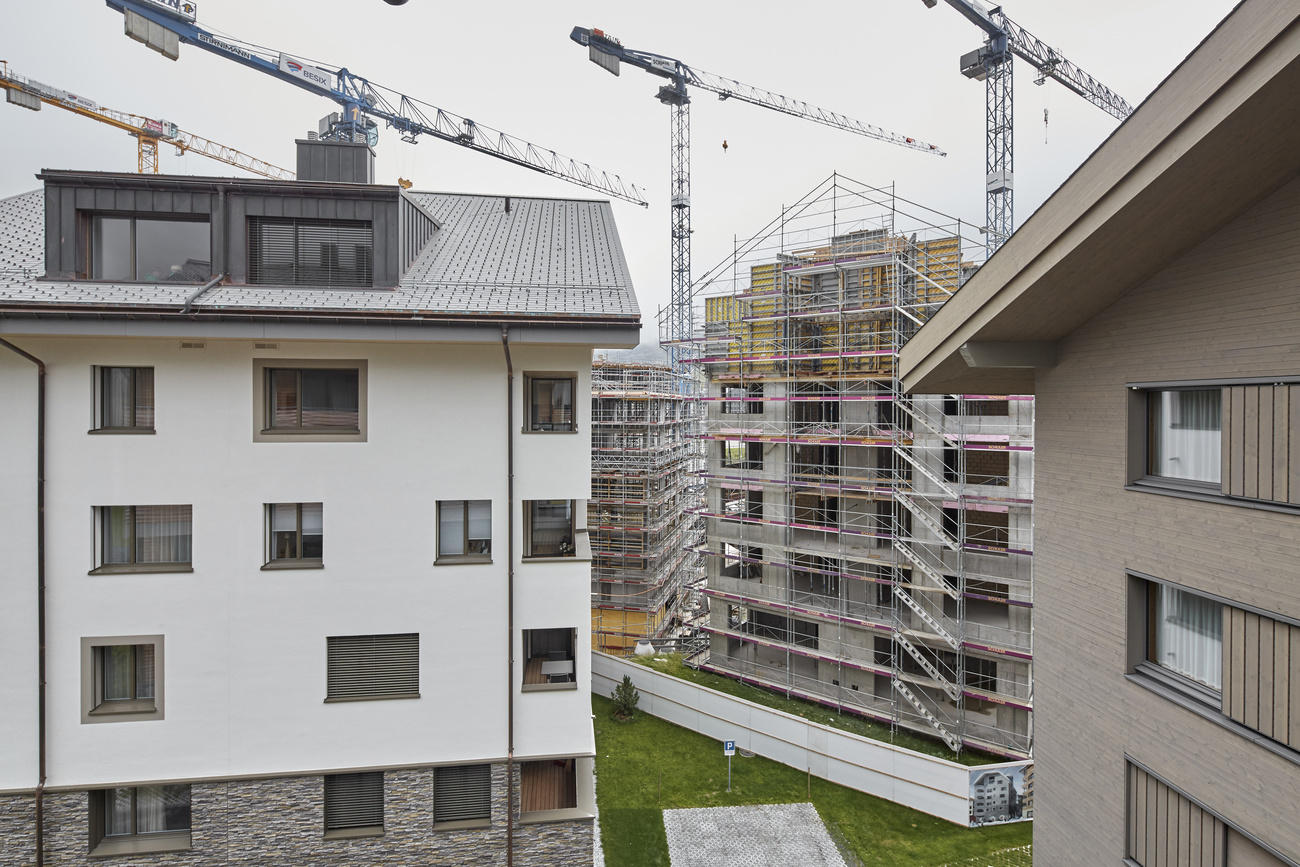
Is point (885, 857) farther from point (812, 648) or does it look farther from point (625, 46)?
point (625, 46)

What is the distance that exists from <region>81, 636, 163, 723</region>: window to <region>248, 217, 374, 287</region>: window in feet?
17.4

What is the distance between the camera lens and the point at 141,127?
51.7 metres

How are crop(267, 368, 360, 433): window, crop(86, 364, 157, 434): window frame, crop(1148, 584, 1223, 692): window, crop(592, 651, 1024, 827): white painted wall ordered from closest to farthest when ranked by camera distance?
crop(1148, 584, 1223, 692): window, crop(86, 364, 157, 434): window frame, crop(267, 368, 360, 433): window, crop(592, 651, 1024, 827): white painted wall

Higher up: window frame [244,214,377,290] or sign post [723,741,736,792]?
window frame [244,214,377,290]

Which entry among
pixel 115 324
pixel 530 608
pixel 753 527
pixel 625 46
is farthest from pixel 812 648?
pixel 625 46

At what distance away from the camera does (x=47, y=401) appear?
8.62 m

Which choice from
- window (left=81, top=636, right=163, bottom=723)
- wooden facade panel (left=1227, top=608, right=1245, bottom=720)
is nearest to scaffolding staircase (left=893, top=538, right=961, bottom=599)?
wooden facade panel (left=1227, top=608, right=1245, bottom=720)

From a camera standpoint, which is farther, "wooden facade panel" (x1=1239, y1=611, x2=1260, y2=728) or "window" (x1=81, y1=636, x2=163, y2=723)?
"window" (x1=81, y1=636, x2=163, y2=723)

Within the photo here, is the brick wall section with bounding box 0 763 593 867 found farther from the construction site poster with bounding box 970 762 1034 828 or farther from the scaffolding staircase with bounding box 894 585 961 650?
the scaffolding staircase with bounding box 894 585 961 650

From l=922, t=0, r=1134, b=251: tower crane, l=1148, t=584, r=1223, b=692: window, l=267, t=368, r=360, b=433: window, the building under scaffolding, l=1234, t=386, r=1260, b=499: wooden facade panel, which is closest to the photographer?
l=1234, t=386, r=1260, b=499: wooden facade panel

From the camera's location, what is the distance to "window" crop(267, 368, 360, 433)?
9.16 meters

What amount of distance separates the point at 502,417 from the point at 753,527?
13472 mm

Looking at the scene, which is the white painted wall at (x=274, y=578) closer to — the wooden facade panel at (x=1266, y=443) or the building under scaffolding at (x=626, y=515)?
the wooden facade panel at (x=1266, y=443)

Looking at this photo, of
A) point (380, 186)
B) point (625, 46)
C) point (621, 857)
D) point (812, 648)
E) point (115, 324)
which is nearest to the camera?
point (115, 324)
